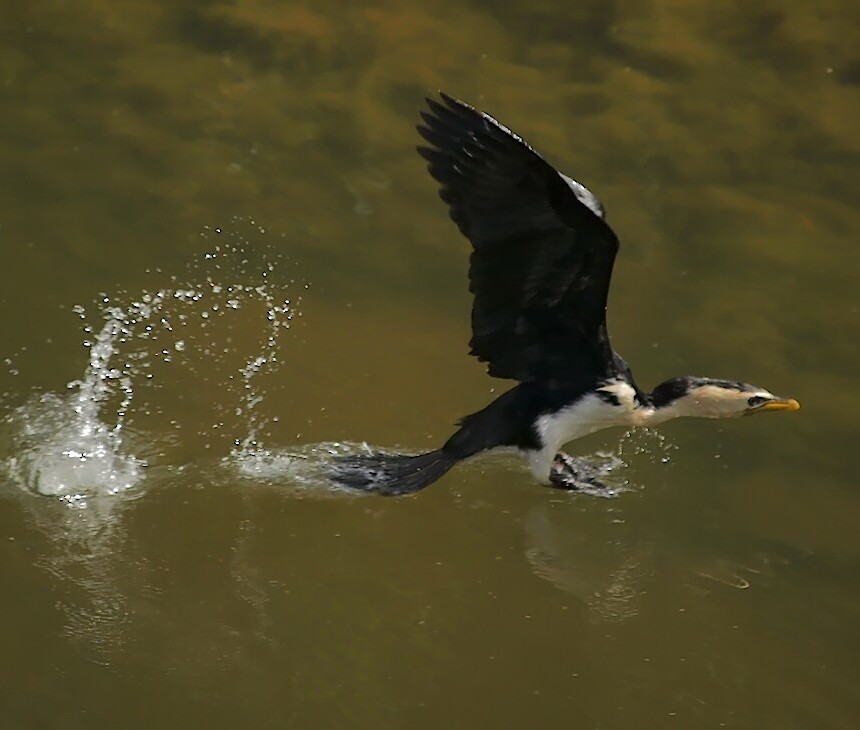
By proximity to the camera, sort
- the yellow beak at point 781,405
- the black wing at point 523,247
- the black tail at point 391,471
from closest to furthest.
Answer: the black wing at point 523,247 < the black tail at point 391,471 < the yellow beak at point 781,405

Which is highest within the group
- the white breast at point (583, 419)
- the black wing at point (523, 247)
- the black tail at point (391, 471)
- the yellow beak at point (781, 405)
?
the black wing at point (523, 247)

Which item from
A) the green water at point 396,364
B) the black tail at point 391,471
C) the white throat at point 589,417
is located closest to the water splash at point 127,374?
the green water at point 396,364

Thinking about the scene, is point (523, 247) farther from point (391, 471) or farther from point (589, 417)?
point (391, 471)

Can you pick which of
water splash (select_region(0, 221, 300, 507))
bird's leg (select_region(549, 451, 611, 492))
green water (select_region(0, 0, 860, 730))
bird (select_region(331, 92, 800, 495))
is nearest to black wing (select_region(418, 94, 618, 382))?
bird (select_region(331, 92, 800, 495))

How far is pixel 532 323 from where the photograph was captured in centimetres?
378

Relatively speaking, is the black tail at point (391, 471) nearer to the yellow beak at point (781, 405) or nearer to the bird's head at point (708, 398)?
the bird's head at point (708, 398)

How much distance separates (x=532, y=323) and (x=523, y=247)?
0.38m

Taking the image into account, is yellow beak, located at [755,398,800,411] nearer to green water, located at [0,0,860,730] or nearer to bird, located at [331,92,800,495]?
bird, located at [331,92,800,495]

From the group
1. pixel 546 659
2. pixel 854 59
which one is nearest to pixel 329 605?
pixel 546 659

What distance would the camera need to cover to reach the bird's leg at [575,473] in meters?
4.02

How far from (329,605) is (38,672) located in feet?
2.58

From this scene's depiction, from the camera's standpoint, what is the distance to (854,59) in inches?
272

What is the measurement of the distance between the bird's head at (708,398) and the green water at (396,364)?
0.29 metres

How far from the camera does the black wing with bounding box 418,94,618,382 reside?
10.6 feet
